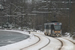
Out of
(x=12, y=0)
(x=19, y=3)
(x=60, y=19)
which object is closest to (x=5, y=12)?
(x=19, y=3)

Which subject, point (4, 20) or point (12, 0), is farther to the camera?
point (12, 0)

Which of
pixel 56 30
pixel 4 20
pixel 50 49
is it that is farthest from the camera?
pixel 4 20

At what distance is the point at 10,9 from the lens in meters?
107

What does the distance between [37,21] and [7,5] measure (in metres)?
51.1

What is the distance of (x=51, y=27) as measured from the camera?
111 feet

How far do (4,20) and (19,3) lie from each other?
17.1 m

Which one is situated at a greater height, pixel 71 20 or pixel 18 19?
pixel 71 20

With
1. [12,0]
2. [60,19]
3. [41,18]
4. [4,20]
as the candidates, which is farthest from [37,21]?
[12,0]

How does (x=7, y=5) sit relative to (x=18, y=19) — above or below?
above

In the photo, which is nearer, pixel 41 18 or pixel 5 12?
pixel 41 18

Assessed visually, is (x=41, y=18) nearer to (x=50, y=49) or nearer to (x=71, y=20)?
(x=71, y=20)

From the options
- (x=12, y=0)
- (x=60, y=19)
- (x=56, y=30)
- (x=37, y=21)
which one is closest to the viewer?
(x=56, y=30)

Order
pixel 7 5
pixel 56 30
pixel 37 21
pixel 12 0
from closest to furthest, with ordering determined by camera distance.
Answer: pixel 56 30, pixel 37 21, pixel 7 5, pixel 12 0

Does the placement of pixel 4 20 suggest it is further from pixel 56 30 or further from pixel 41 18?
pixel 56 30
